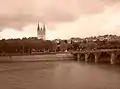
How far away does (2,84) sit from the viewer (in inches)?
1208

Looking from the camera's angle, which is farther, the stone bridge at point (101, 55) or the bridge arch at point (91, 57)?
the bridge arch at point (91, 57)

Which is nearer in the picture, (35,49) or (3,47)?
(3,47)

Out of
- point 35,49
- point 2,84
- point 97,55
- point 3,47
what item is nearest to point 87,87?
point 2,84

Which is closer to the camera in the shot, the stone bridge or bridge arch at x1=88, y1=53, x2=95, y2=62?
the stone bridge

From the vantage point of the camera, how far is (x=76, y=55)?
82.9 m

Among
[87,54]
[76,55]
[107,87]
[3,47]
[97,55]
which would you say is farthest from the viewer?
[3,47]

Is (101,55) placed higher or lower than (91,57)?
higher

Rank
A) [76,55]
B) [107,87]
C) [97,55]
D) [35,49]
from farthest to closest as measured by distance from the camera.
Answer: [35,49] → [76,55] → [97,55] → [107,87]

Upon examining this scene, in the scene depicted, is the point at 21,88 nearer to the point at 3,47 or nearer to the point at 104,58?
the point at 104,58

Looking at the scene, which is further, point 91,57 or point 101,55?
point 91,57

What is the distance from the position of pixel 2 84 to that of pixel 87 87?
9.09m

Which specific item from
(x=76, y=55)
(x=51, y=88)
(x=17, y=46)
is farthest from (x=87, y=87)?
(x=17, y=46)

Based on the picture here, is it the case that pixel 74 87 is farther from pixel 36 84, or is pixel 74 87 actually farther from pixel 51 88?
pixel 36 84

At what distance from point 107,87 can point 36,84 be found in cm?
740
